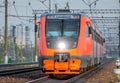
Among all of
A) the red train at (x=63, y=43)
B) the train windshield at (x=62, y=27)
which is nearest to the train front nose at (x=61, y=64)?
the red train at (x=63, y=43)

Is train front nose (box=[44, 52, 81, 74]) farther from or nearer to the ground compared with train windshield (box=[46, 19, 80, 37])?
nearer to the ground

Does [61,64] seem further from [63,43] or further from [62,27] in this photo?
[62,27]

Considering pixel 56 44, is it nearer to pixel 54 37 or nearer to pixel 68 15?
pixel 54 37

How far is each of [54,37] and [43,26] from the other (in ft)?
3.02

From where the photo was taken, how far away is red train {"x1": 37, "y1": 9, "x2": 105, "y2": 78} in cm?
2358

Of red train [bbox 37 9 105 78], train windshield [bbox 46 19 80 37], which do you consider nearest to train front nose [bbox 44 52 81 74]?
red train [bbox 37 9 105 78]

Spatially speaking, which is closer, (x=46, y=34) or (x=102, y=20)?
(x=46, y=34)

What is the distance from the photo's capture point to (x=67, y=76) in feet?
88.6

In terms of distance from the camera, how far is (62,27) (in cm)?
2441

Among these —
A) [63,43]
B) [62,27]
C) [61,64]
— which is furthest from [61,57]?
[62,27]

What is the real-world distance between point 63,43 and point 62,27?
1100 millimetres

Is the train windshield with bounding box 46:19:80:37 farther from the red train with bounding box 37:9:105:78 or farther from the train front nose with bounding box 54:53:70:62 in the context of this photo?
the train front nose with bounding box 54:53:70:62

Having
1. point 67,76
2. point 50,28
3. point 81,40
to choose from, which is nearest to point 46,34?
point 50,28

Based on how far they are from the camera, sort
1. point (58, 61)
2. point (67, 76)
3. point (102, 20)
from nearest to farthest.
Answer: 1. point (58, 61)
2. point (67, 76)
3. point (102, 20)
